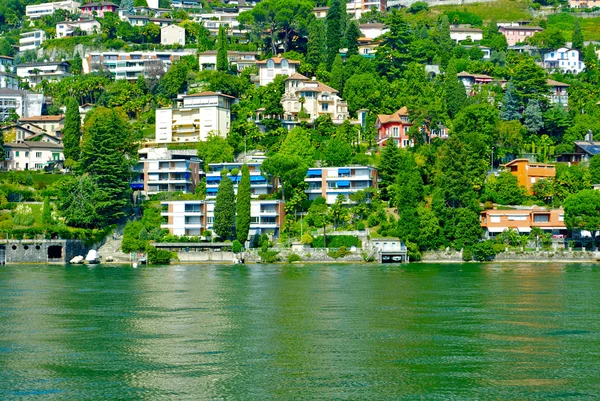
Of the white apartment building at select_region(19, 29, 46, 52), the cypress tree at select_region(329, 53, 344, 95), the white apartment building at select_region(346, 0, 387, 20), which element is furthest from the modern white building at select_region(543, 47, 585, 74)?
the white apartment building at select_region(19, 29, 46, 52)

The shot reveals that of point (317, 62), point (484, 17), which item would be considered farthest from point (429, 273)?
point (484, 17)

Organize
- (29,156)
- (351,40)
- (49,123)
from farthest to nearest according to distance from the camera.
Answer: (351,40) → (49,123) → (29,156)

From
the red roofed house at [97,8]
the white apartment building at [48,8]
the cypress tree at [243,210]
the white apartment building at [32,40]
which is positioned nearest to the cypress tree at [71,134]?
the cypress tree at [243,210]

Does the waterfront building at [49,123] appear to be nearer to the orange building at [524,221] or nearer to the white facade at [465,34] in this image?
the orange building at [524,221]

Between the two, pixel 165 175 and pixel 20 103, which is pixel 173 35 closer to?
pixel 20 103

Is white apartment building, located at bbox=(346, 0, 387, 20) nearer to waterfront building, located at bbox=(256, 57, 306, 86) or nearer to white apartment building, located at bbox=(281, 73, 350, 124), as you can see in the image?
waterfront building, located at bbox=(256, 57, 306, 86)

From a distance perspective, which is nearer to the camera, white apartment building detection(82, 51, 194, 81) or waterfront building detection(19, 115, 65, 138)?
waterfront building detection(19, 115, 65, 138)

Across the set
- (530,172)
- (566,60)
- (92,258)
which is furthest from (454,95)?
(92,258)
